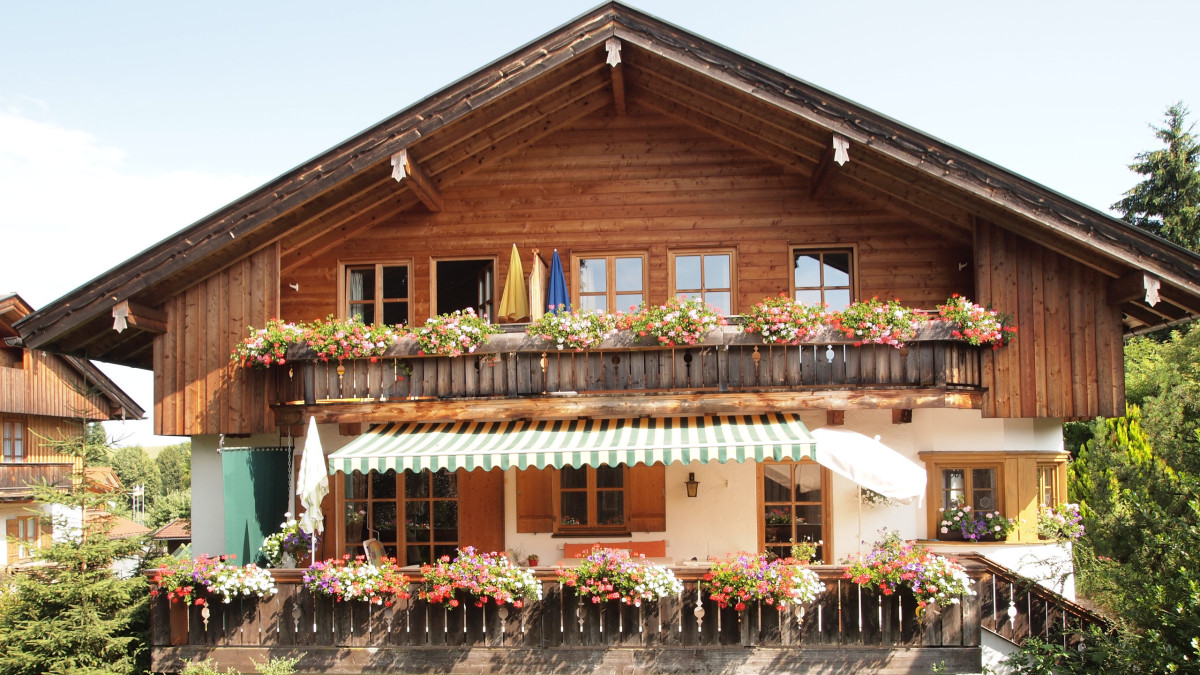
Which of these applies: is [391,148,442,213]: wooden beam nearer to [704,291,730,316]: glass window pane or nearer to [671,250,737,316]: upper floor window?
[671,250,737,316]: upper floor window

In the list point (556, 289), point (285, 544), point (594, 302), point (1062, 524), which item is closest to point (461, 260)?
point (556, 289)

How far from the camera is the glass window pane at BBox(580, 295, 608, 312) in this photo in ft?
46.1

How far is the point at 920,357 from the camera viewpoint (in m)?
11.8

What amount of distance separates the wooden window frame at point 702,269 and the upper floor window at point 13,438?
97.6 ft

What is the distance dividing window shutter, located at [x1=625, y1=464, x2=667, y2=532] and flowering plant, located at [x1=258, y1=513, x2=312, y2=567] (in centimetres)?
477

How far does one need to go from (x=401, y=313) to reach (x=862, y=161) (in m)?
7.57

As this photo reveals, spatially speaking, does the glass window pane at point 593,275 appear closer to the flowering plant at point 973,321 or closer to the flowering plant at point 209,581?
the flowering plant at point 973,321

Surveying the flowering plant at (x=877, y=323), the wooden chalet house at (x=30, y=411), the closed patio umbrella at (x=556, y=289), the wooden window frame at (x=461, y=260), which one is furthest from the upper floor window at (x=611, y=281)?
the wooden chalet house at (x=30, y=411)

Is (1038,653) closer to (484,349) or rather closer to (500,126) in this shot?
(484,349)

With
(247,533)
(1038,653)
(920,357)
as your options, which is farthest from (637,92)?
(1038,653)

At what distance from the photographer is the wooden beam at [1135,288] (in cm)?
1114

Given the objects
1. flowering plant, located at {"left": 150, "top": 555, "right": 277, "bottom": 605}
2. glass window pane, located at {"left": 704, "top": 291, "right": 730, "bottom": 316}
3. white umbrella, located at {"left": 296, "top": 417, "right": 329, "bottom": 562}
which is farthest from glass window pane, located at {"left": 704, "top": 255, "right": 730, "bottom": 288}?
flowering plant, located at {"left": 150, "top": 555, "right": 277, "bottom": 605}

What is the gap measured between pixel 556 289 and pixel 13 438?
96.7 ft

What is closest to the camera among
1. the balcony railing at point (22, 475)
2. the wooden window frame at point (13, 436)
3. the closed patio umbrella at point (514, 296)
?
the closed patio umbrella at point (514, 296)
